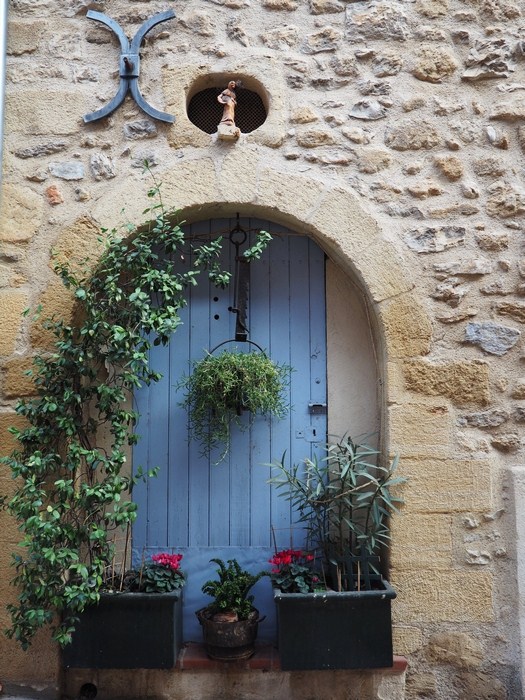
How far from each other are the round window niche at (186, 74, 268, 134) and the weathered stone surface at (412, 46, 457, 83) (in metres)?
0.75

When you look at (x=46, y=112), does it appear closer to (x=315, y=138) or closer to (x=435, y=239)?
(x=315, y=138)

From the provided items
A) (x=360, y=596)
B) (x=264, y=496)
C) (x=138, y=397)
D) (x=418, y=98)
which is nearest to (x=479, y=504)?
(x=360, y=596)

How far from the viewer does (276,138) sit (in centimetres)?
296

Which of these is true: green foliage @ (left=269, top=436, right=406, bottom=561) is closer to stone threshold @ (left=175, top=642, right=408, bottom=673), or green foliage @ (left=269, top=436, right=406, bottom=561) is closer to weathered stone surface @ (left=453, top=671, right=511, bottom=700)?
stone threshold @ (left=175, top=642, right=408, bottom=673)

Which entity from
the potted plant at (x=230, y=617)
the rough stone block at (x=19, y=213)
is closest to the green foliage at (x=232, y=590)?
the potted plant at (x=230, y=617)

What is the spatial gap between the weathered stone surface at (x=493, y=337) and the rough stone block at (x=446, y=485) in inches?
19.7

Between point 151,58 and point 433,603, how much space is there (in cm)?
278

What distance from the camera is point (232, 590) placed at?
108 inches

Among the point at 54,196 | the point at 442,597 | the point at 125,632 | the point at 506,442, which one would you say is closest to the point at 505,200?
the point at 506,442

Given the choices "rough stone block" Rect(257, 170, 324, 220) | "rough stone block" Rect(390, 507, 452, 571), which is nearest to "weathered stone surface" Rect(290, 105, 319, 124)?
"rough stone block" Rect(257, 170, 324, 220)

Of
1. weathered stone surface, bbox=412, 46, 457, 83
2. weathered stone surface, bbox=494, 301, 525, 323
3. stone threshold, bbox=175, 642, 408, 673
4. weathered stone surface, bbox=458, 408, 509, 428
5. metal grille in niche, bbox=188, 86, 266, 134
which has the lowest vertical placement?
stone threshold, bbox=175, 642, 408, 673

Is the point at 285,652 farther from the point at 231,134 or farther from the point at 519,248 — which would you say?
the point at 231,134

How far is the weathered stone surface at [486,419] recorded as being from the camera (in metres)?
2.80

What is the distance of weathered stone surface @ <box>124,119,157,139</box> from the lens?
117 inches
